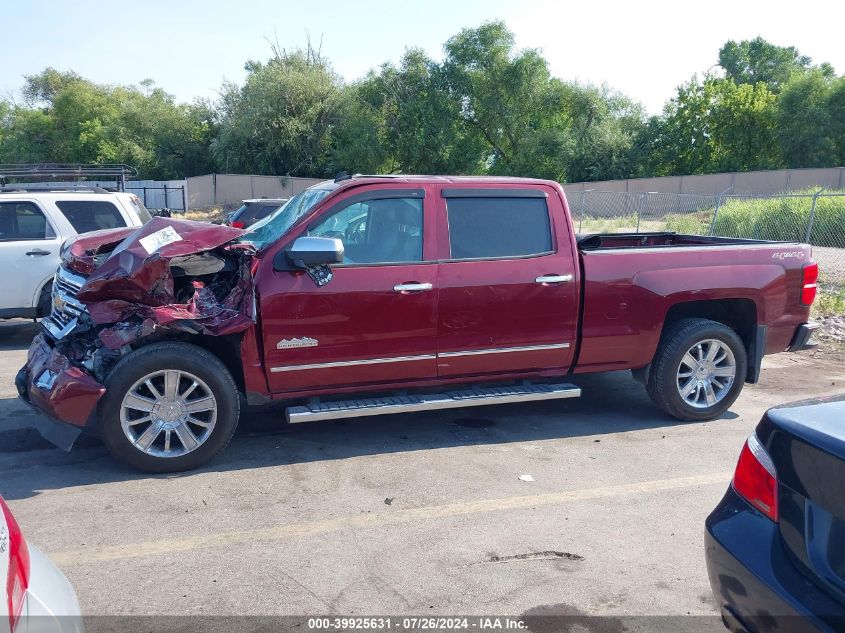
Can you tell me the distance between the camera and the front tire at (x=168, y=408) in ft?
15.2

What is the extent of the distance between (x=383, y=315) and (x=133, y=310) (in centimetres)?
167

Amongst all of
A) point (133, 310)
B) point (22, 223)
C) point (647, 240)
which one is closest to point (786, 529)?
point (133, 310)

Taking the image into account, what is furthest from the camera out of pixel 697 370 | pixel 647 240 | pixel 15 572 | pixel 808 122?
pixel 808 122

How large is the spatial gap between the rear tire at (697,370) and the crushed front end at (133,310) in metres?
3.38

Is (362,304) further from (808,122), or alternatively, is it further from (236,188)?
(808,122)

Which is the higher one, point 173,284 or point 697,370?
point 173,284

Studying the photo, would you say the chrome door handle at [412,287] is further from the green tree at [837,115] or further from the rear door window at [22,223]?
the green tree at [837,115]

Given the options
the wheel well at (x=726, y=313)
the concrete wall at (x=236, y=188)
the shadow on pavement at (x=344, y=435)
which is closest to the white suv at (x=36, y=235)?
the shadow on pavement at (x=344, y=435)

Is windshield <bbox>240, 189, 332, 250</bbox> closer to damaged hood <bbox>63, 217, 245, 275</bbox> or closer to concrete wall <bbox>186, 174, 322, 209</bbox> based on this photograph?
damaged hood <bbox>63, 217, 245, 275</bbox>

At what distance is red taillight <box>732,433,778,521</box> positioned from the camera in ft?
8.41

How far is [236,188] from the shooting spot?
41.9 metres

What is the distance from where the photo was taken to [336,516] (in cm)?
424

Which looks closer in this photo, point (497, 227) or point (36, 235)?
point (497, 227)

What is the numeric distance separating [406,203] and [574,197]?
1320 inches
